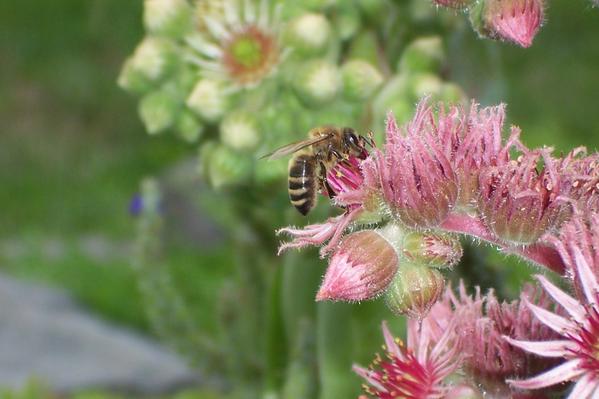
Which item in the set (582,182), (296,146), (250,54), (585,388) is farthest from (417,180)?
(250,54)

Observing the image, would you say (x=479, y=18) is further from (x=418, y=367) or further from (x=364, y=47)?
(x=364, y=47)

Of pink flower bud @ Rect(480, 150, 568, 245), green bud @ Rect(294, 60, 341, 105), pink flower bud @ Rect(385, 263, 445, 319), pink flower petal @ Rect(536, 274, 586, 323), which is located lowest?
pink flower petal @ Rect(536, 274, 586, 323)

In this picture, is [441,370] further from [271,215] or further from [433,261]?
[271,215]

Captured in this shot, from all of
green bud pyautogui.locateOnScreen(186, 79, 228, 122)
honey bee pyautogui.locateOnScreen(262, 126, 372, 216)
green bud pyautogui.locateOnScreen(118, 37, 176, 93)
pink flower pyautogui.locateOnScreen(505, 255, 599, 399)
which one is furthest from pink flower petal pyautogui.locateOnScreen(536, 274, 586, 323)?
green bud pyautogui.locateOnScreen(118, 37, 176, 93)

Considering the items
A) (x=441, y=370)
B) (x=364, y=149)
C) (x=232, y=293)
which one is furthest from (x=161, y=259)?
(x=441, y=370)

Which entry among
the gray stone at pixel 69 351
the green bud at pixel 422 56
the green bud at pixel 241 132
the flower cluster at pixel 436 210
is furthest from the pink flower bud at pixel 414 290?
the gray stone at pixel 69 351

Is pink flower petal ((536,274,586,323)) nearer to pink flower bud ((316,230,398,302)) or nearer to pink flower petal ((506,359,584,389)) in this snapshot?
pink flower petal ((506,359,584,389))

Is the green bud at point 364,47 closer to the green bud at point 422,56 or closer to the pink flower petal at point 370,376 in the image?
the green bud at point 422,56
